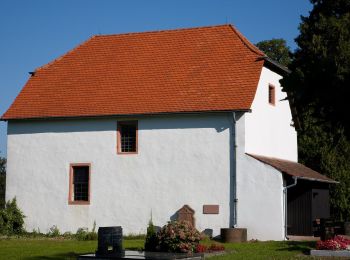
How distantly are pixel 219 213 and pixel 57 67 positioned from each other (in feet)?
38.8

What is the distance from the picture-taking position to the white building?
29.4 metres

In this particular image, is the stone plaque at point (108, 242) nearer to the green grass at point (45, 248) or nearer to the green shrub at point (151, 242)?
the green shrub at point (151, 242)

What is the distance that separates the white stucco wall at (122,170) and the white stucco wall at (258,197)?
600 millimetres

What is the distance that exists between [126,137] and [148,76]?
325cm

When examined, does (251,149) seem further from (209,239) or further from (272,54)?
(272,54)

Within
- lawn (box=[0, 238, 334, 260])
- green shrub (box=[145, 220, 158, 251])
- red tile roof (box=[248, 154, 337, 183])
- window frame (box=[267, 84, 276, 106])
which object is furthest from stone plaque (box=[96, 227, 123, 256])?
window frame (box=[267, 84, 276, 106])

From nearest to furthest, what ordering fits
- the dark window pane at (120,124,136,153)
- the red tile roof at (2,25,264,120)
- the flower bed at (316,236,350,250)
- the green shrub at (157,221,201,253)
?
the green shrub at (157,221,201,253) → the flower bed at (316,236,350,250) → the red tile roof at (2,25,264,120) → the dark window pane at (120,124,136,153)

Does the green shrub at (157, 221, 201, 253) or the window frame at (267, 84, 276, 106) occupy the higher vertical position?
the window frame at (267, 84, 276, 106)

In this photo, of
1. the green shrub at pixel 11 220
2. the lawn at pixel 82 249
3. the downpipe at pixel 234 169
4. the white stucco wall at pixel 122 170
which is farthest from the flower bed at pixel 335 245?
the green shrub at pixel 11 220

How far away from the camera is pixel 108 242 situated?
20312mm

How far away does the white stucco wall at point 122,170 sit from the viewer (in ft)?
98.0

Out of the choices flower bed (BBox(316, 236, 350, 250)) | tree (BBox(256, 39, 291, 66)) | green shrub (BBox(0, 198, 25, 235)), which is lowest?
flower bed (BBox(316, 236, 350, 250))

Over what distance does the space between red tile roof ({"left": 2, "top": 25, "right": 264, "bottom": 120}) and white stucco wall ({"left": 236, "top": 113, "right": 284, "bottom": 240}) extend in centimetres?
230

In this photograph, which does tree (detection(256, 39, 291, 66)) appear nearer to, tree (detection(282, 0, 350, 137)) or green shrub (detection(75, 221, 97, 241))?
green shrub (detection(75, 221, 97, 241))
